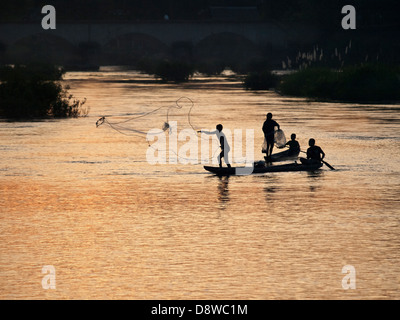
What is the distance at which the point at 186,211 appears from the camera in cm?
1753

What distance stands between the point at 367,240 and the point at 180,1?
140 m

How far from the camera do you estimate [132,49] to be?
147 meters

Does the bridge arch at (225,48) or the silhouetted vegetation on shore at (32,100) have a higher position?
the bridge arch at (225,48)

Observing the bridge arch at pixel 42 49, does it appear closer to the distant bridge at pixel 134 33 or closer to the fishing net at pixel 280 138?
the distant bridge at pixel 134 33

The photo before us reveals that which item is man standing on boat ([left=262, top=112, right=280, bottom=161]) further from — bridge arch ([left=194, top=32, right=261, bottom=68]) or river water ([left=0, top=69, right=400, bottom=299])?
bridge arch ([left=194, top=32, right=261, bottom=68])

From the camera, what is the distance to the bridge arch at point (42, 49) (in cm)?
12888

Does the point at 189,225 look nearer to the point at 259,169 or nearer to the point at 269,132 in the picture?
the point at 259,169

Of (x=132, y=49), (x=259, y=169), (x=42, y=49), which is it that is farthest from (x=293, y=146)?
(x=132, y=49)

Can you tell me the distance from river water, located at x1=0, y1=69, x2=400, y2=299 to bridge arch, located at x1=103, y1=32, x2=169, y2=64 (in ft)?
366

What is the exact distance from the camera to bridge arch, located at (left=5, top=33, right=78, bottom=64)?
12888cm

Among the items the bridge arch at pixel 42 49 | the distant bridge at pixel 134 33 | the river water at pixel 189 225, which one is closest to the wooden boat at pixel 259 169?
the river water at pixel 189 225

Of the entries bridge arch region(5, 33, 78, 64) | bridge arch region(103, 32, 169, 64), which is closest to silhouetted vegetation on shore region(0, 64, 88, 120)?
bridge arch region(5, 33, 78, 64)

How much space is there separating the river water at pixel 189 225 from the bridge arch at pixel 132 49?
112 m

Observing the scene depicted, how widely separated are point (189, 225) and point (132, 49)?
133037 millimetres
